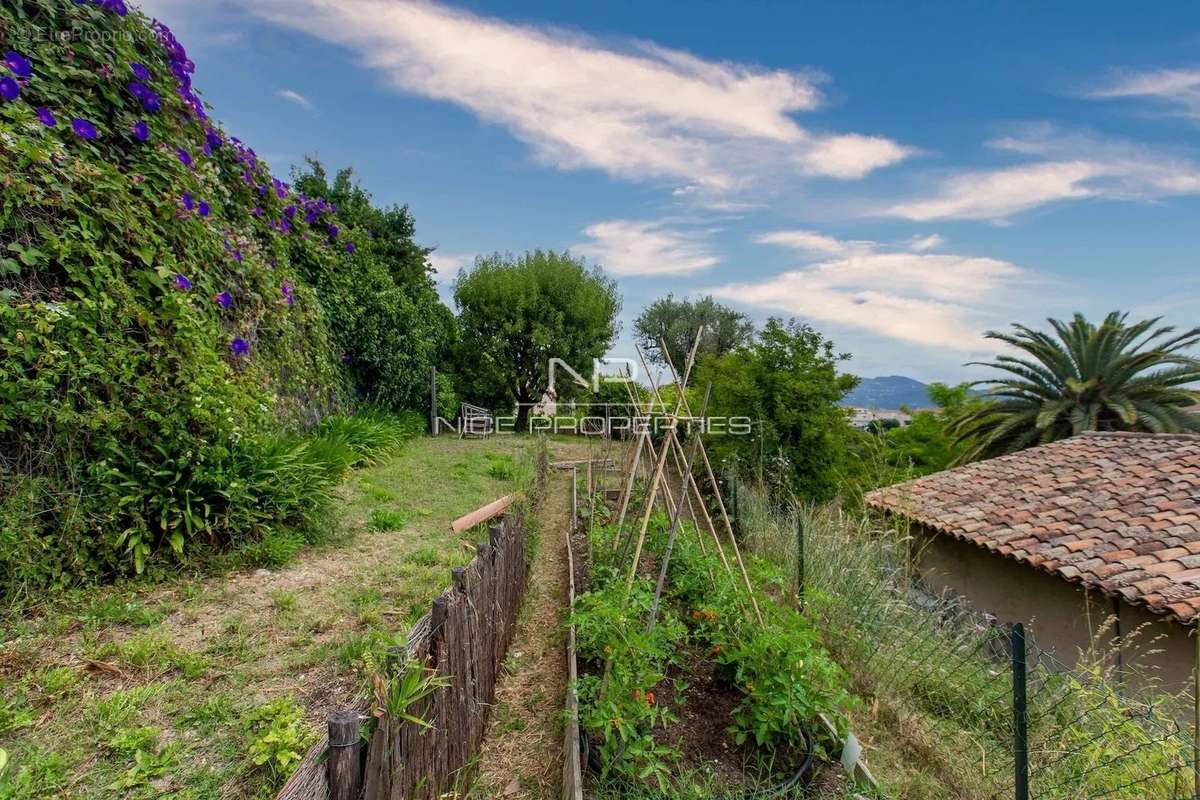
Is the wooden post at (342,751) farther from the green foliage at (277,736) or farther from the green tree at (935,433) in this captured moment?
the green tree at (935,433)

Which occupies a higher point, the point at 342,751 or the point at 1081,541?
the point at 342,751

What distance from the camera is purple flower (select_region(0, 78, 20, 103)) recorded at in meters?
2.99

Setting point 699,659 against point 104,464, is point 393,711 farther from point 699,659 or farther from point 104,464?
point 104,464

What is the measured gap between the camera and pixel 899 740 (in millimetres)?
2816

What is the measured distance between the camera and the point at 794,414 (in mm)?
8164

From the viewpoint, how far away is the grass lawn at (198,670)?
5.57 feet

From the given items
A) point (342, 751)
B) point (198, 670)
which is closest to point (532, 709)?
point (198, 670)

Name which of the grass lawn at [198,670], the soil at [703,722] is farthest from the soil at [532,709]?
the grass lawn at [198,670]

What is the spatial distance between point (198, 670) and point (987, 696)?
4.08 m

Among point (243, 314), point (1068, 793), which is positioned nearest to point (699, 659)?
point (1068, 793)

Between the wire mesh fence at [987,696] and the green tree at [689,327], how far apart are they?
18689mm

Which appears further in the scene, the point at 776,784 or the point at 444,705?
the point at 776,784

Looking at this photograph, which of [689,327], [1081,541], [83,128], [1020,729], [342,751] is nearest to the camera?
[342,751]

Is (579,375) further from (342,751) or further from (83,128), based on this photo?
(342,751)
